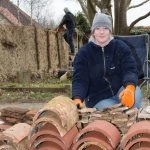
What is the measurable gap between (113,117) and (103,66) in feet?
3.88

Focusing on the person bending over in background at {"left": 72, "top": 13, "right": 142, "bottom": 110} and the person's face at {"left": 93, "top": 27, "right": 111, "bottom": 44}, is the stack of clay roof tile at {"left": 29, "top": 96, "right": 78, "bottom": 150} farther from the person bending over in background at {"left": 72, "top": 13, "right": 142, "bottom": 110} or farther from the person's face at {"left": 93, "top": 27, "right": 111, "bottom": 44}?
the person's face at {"left": 93, "top": 27, "right": 111, "bottom": 44}

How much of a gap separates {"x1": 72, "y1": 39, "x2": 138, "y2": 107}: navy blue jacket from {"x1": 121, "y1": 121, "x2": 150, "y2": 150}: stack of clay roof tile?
158 cm

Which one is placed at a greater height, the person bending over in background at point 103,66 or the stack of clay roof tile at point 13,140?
the person bending over in background at point 103,66

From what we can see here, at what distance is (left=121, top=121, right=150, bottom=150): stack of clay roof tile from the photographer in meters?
3.20

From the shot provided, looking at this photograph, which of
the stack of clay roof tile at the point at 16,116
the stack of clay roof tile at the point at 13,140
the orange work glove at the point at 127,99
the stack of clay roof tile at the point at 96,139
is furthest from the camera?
the stack of clay roof tile at the point at 16,116

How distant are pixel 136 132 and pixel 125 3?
763 inches

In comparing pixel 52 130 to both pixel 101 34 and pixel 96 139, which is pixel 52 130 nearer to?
pixel 96 139

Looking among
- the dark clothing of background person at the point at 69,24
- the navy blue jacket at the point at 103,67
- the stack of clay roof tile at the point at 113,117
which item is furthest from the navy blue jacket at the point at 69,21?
the stack of clay roof tile at the point at 113,117

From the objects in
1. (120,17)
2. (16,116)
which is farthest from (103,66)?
(120,17)

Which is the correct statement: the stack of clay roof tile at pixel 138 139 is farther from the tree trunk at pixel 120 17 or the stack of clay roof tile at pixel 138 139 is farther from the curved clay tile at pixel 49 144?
the tree trunk at pixel 120 17

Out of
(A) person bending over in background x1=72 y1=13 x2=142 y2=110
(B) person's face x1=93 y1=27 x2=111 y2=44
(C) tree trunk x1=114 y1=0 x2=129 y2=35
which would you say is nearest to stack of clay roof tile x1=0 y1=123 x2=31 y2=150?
(A) person bending over in background x1=72 y1=13 x2=142 y2=110

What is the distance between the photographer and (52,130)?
3439 mm

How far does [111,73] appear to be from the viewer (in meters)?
4.93

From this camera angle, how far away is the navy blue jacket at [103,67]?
16.1ft
